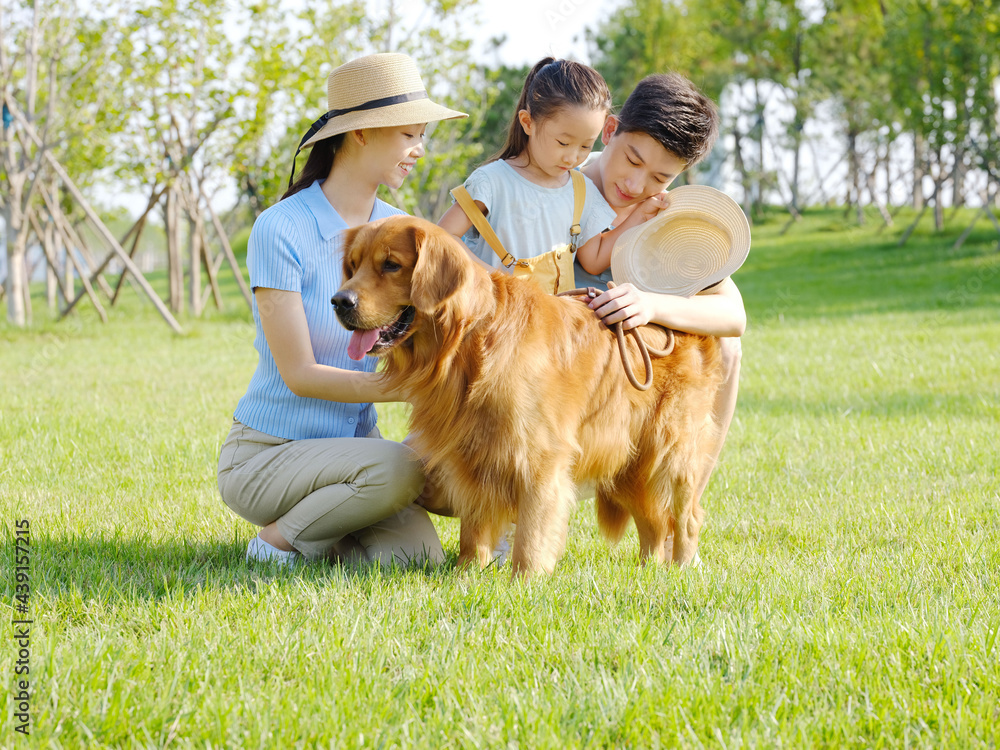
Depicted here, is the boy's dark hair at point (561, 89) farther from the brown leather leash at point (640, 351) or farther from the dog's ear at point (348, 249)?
the dog's ear at point (348, 249)

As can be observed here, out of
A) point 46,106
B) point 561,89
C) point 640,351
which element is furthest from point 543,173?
point 46,106

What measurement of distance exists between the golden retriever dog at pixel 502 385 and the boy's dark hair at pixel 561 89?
82cm

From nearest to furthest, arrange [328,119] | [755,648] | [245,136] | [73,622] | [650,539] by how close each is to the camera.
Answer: [755,648]
[73,622]
[328,119]
[650,539]
[245,136]

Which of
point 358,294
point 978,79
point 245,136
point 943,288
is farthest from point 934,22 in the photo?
point 358,294

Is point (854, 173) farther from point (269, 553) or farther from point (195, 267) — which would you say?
point (269, 553)

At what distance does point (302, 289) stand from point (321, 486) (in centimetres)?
75

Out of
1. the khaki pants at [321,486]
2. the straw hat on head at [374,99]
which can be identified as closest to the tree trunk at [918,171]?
the straw hat on head at [374,99]

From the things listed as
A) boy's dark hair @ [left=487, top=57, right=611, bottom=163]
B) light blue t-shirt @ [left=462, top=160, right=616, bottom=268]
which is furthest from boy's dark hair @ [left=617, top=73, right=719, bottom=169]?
light blue t-shirt @ [left=462, top=160, right=616, bottom=268]

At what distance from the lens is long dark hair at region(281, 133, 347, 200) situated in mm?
3562

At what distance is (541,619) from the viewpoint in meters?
2.74

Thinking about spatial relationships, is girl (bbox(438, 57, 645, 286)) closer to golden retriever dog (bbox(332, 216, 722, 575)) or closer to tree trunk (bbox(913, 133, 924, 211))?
golden retriever dog (bbox(332, 216, 722, 575))

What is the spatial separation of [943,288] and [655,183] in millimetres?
13946

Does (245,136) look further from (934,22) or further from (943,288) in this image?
(934,22)

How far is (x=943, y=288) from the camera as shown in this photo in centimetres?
1573
